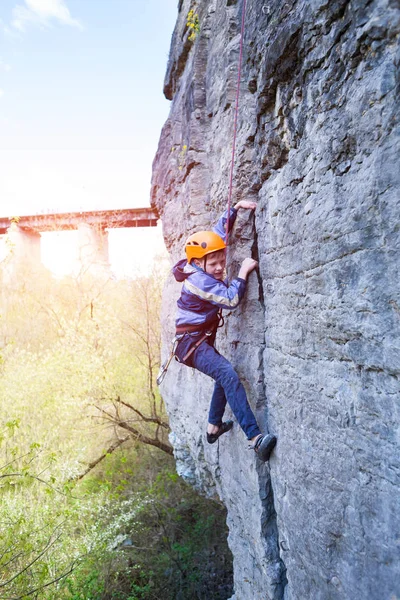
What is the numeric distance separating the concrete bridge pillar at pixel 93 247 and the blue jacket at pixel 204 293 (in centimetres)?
1291

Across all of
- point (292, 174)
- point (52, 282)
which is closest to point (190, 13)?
point (292, 174)

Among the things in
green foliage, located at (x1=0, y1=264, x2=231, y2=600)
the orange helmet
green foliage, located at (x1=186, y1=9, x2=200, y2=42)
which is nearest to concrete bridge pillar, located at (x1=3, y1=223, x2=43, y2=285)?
green foliage, located at (x1=0, y1=264, x2=231, y2=600)

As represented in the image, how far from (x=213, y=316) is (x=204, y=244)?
0.63m

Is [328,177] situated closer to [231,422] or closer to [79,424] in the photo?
[231,422]

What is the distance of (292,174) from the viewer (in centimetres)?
260

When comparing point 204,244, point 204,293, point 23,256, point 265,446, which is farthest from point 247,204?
point 23,256

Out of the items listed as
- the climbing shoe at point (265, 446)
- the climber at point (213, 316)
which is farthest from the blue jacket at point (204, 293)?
the climbing shoe at point (265, 446)

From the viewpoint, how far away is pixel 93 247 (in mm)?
16297

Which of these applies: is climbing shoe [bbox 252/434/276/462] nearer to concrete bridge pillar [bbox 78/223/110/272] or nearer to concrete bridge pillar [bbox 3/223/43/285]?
concrete bridge pillar [bbox 78/223/110/272]

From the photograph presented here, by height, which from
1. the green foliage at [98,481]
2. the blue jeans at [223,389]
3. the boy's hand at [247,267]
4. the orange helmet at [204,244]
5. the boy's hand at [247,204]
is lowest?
the green foliage at [98,481]

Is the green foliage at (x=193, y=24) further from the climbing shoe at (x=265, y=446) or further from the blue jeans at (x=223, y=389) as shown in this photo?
the climbing shoe at (x=265, y=446)

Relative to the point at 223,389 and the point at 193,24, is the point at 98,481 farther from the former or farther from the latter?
the point at 193,24

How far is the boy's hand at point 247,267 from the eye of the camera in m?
3.20

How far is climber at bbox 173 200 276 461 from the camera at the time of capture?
124 inches
